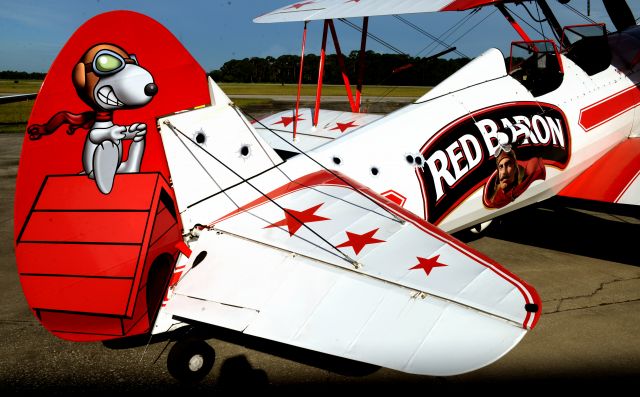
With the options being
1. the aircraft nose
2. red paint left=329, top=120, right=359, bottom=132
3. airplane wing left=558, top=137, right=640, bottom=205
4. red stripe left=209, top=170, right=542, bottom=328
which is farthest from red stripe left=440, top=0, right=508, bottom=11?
the aircraft nose

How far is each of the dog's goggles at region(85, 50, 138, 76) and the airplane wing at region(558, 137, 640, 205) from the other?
228 inches

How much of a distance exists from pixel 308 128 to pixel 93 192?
19.8 ft

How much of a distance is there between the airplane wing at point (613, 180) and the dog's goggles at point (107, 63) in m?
5.80

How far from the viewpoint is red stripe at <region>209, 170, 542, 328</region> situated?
3.12 meters

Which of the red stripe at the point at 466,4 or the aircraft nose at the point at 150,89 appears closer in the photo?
the aircraft nose at the point at 150,89

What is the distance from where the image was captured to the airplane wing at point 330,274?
2883mm

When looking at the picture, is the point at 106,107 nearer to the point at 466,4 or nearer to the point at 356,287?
the point at 356,287

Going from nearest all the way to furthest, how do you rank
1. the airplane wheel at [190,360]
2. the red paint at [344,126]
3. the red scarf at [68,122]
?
1. the red scarf at [68,122]
2. the airplane wheel at [190,360]
3. the red paint at [344,126]

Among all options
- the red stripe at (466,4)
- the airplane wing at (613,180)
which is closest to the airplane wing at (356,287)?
the red stripe at (466,4)

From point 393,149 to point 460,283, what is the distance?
2.33m

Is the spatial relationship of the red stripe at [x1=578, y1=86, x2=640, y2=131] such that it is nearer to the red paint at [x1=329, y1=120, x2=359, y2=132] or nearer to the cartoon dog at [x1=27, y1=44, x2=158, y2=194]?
the red paint at [x1=329, y1=120, x2=359, y2=132]

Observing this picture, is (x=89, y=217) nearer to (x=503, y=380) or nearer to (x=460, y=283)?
(x=460, y=283)

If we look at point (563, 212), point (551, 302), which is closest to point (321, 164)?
point (551, 302)

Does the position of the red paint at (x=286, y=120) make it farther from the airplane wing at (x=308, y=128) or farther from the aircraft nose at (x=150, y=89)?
the aircraft nose at (x=150, y=89)
